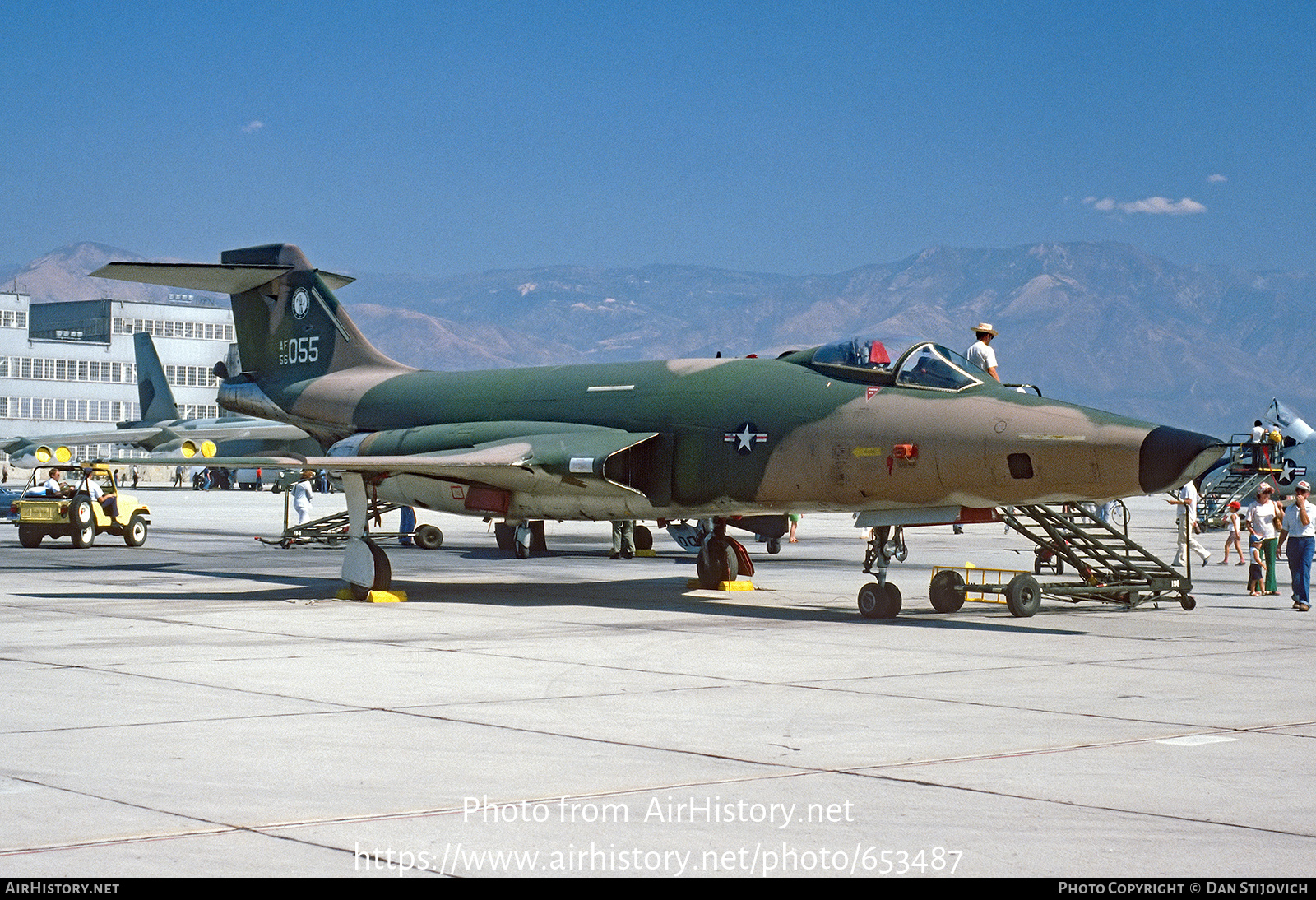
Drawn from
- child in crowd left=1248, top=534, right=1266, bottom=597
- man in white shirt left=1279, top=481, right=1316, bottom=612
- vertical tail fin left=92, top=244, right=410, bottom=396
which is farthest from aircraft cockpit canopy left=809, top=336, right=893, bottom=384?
child in crowd left=1248, top=534, right=1266, bottom=597

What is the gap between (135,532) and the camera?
3197cm

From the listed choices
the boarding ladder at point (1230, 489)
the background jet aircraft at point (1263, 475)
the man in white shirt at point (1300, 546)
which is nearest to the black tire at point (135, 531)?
the man in white shirt at point (1300, 546)

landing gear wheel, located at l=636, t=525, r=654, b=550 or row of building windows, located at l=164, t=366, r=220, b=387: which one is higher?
row of building windows, located at l=164, t=366, r=220, b=387

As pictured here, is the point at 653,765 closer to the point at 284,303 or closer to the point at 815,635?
the point at 815,635

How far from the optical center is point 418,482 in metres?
19.9

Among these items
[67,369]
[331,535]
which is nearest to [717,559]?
[331,535]

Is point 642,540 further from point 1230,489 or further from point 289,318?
point 1230,489

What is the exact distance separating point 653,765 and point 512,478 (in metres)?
11.4

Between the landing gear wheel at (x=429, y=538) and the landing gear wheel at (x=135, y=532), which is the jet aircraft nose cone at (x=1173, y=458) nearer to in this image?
the landing gear wheel at (x=429, y=538)

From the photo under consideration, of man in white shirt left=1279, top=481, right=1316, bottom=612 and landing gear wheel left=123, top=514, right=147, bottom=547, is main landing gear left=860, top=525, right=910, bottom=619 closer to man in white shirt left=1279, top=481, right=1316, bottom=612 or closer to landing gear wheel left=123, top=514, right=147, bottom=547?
man in white shirt left=1279, top=481, right=1316, bottom=612

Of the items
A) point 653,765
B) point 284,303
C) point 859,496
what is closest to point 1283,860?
point 653,765

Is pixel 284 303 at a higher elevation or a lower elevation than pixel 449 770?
higher

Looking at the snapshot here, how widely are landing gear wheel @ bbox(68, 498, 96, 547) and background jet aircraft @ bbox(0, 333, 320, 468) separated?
4.26 ft

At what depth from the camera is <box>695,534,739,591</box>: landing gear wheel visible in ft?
68.5
